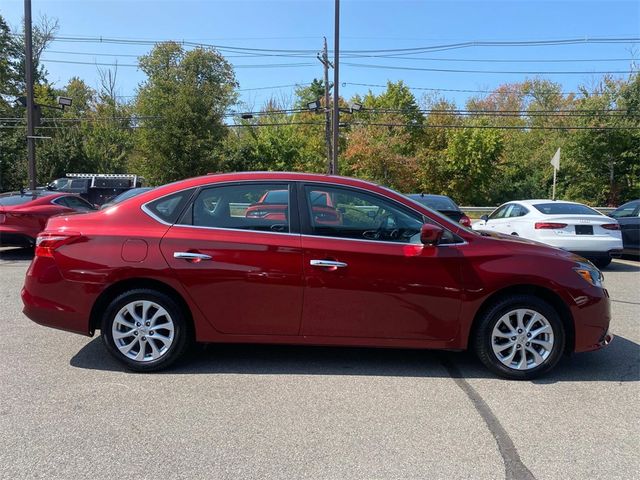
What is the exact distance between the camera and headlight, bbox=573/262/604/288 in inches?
173

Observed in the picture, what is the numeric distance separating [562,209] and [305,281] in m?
8.17

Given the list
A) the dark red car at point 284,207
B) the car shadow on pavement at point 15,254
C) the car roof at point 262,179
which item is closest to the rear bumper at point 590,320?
the car roof at point 262,179

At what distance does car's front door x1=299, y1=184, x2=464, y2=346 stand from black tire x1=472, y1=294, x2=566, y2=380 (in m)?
0.29

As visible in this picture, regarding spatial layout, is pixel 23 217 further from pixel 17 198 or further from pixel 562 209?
pixel 562 209

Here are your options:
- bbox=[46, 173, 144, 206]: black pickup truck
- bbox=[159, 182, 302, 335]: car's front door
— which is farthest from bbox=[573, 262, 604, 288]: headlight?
bbox=[46, 173, 144, 206]: black pickup truck

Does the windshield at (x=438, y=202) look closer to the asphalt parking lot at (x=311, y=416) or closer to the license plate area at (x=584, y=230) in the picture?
the license plate area at (x=584, y=230)

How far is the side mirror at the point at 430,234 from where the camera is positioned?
4.17 metres

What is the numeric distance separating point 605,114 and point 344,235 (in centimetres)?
3638

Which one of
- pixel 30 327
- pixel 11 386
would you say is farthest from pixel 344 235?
pixel 30 327

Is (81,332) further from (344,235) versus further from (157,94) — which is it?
(157,94)

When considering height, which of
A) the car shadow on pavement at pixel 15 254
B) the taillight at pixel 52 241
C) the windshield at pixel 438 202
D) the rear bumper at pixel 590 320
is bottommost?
the car shadow on pavement at pixel 15 254

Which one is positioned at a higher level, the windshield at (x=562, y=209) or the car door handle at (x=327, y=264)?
the windshield at (x=562, y=209)

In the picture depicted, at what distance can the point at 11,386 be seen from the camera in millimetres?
4027

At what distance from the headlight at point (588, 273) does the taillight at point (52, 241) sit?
14.2ft
